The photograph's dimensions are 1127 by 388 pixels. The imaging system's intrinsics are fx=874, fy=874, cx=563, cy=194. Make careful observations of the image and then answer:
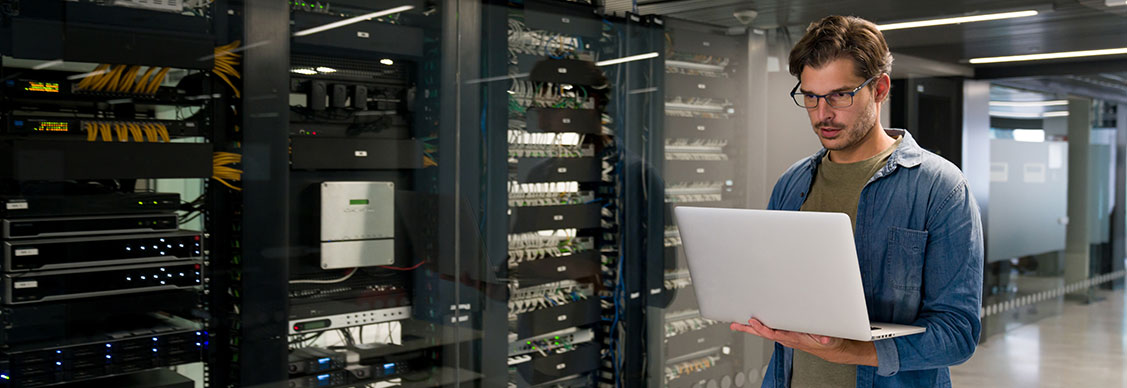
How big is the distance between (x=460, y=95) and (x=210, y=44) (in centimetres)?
94

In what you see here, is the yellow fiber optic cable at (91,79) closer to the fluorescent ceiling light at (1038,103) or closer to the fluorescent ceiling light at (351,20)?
the fluorescent ceiling light at (351,20)

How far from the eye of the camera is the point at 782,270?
1.51m

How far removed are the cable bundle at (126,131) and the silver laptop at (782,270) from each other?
5.11 ft

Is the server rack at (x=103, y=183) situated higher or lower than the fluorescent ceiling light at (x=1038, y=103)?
lower

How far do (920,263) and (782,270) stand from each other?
239 mm

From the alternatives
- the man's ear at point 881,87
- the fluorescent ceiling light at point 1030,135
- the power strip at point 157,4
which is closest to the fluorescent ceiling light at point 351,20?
the power strip at point 157,4

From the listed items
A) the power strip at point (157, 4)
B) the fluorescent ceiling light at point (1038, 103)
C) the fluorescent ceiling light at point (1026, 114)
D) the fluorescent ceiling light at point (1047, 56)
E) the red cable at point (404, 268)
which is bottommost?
the red cable at point (404, 268)

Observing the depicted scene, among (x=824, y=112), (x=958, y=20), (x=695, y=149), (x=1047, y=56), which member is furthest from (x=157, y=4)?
(x=1047, y=56)

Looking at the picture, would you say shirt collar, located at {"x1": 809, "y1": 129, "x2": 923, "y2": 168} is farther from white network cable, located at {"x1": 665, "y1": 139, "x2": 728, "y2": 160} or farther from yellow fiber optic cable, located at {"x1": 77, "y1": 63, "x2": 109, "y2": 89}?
white network cable, located at {"x1": 665, "y1": 139, "x2": 728, "y2": 160}

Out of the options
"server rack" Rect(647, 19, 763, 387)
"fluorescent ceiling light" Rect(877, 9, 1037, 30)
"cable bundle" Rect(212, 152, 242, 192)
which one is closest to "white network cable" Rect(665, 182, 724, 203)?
"server rack" Rect(647, 19, 763, 387)

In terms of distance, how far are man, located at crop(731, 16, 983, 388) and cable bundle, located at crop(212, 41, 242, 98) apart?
1.66 metres

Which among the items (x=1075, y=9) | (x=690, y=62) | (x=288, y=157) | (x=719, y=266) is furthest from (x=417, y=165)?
(x=1075, y=9)

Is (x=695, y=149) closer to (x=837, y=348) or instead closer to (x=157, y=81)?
(x=157, y=81)

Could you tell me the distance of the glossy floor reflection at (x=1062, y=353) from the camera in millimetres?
3637
